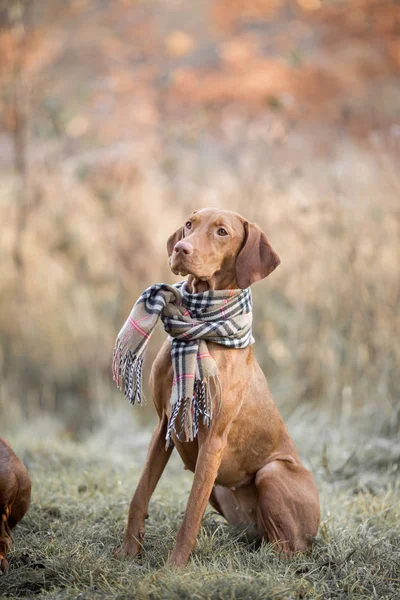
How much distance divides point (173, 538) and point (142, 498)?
330mm

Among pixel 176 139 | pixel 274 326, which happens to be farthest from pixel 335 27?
pixel 274 326

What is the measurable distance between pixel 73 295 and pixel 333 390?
9.46 feet

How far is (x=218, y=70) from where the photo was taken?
352 inches

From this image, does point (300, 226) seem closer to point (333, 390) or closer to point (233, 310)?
point (333, 390)

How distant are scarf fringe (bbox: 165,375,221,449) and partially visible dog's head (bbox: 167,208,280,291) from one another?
0.44 meters

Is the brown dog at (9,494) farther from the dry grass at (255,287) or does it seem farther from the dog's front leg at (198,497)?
the dry grass at (255,287)

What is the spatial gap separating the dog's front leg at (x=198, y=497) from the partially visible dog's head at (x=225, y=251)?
0.68m

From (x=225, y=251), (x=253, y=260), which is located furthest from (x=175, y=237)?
(x=253, y=260)

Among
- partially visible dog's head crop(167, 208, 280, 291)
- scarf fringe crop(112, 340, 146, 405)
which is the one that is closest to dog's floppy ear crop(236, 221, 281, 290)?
partially visible dog's head crop(167, 208, 280, 291)

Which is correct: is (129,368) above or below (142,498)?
above

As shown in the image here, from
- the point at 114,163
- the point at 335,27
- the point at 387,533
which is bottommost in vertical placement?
the point at 387,533

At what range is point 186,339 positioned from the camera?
3027 mm

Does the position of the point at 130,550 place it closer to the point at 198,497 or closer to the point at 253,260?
the point at 198,497

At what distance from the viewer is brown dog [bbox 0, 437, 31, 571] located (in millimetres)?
2900
